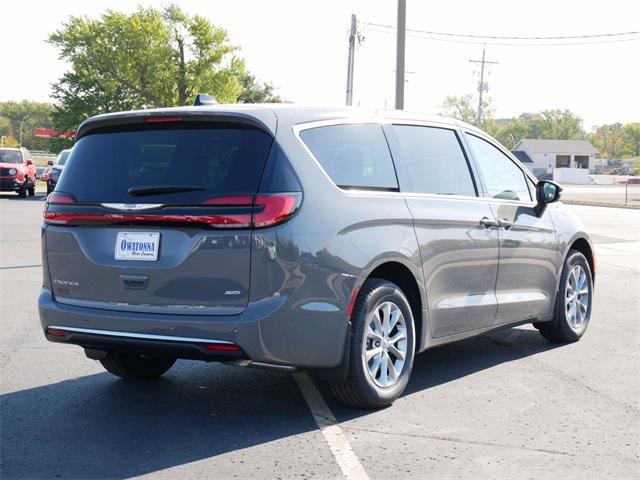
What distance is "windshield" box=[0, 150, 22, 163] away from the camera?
114 ft

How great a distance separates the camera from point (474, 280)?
6625 mm

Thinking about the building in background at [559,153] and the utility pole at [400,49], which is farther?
the building in background at [559,153]

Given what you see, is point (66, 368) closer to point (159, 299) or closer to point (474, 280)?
point (159, 299)

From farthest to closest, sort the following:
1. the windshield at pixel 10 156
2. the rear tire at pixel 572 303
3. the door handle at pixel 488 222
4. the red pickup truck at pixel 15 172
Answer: the windshield at pixel 10 156 < the red pickup truck at pixel 15 172 < the rear tire at pixel 572 303 < the door handle at pixel 488 222

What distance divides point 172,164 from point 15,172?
102ft

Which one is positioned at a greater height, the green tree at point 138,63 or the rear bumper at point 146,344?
the green tree at point 138,63

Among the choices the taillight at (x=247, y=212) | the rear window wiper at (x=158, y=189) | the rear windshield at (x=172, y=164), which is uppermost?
the rear windshield at (x=172, y=164)

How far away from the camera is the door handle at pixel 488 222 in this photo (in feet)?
22.0

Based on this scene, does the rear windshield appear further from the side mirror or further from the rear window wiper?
the side mirror

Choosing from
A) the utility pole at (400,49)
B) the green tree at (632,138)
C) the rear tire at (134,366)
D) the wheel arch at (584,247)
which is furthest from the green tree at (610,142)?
the rear tire at (134,366)

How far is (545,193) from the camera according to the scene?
7.62 m

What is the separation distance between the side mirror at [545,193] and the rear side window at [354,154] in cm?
207

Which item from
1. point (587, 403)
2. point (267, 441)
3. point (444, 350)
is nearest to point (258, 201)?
point (267, 441)

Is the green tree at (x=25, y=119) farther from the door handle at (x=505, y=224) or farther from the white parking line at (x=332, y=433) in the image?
the white parking line at (x=332, y=433)
